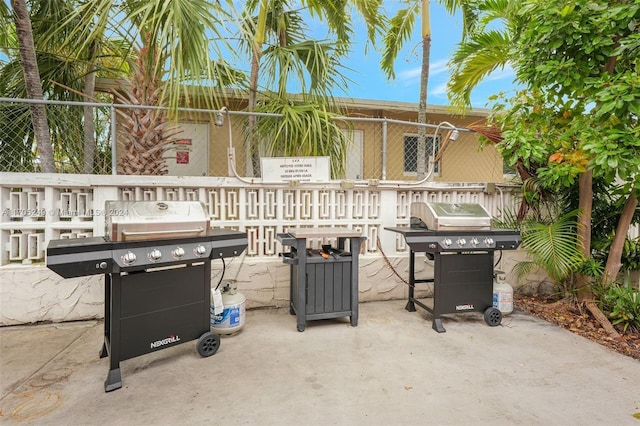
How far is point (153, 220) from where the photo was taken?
2182 mm

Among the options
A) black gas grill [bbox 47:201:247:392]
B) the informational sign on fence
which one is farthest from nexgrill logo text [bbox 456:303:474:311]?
black gas grill [bbox 47:201:247:392]

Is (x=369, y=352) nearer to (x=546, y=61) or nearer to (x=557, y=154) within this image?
(x=557, y=154)

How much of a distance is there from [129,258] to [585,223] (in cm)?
438

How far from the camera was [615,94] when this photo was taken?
7.93ft

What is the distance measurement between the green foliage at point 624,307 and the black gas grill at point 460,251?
3.65ft

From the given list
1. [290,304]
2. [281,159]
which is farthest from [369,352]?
[281,159]

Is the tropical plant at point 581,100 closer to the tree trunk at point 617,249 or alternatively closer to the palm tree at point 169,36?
the tree trunk at point 617,249

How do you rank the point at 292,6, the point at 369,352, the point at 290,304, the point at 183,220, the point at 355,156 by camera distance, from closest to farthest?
the point at 183,220
the point at 369,352
the point at 290,304
the point at 292,6
the point at 355,156

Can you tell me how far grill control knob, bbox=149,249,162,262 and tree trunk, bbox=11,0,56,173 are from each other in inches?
84.6

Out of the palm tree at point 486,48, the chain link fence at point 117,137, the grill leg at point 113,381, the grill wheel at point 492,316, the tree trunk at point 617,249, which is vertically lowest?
the grill leg at point 113,381

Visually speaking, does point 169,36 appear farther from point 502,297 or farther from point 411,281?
point 502,297

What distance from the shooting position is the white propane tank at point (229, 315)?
109 inches

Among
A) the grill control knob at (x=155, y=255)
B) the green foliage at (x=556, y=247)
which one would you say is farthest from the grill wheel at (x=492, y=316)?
the grill control knob at (x=155, y=255)

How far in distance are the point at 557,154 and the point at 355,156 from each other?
3.56m
